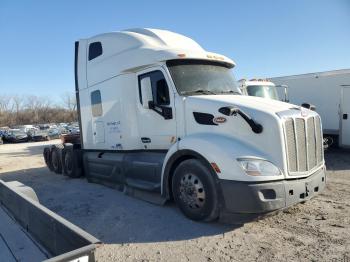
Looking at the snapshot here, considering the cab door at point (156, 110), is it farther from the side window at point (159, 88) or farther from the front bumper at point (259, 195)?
the front bumper at point (259, 195)

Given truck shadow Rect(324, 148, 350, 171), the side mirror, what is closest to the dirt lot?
the side mirror

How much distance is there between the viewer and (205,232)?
491cm

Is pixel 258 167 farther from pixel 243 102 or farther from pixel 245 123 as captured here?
pixel 243 102

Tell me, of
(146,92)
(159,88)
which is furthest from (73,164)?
(159,88)

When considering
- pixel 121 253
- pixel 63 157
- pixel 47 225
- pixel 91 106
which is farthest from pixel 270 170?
pixel 63 157

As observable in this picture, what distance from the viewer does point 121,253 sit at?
14.3 feet

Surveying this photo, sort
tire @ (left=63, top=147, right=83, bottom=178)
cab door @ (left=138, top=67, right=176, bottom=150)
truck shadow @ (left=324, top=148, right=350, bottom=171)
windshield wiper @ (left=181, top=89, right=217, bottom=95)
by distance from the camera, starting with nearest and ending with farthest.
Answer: windshield wiper @ (left=181, top=89, right=217, bottom=95) → cab door @ (left=138, top=67, right=176, bottom=150) → tire @ (left=63, top=147, right=83, bottom=178) → truck shadow @ (left=324, top=148, right=350, bottom=171)

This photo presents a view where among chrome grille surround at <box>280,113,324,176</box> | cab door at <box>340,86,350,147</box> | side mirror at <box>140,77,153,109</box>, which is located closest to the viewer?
chrome grille surround at <box>280,113,324,176</box>

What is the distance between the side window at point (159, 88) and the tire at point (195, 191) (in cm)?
132

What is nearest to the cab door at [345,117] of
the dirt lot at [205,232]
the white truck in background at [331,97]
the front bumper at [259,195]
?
the white truck in background at [331,97]

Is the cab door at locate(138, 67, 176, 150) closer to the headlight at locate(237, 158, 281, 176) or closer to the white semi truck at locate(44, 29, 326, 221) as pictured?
the white semi truck at locate(44, 29, 326, 221)

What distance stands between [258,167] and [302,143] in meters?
0.97

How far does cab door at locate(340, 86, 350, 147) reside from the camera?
12.0 meters

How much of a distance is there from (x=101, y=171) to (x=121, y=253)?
3920 millimetres
